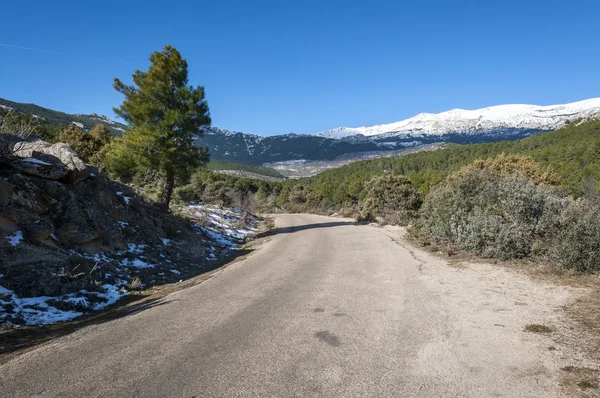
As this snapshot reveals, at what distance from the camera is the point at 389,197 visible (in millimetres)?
27500

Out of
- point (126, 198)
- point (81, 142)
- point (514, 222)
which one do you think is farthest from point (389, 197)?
point (81, 142)

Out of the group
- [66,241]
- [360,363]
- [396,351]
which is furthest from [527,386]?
[66,241]

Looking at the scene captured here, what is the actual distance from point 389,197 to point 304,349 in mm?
24233

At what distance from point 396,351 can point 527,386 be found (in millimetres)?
1348

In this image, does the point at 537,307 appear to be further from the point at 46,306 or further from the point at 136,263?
the point at 136,263

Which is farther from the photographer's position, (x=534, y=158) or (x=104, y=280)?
(x=534, y=158)

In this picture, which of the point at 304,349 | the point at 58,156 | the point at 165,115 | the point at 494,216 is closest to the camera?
the point at 304,349

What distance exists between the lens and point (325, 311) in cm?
588

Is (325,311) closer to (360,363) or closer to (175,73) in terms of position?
(360,363)

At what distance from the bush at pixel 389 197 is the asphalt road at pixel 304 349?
1916cm

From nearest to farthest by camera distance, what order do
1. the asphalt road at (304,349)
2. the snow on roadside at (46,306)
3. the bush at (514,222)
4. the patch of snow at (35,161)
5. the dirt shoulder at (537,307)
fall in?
the asphalt road at (304,349) < the dirt shoulder at (537,307) < the snow on roadside at (46,306) < the bush at (514,222) < the patch of snow at (35,161)

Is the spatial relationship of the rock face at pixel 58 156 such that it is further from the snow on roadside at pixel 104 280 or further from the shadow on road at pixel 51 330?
the shadow on road at pixel 51 330

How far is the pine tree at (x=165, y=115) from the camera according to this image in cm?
1652

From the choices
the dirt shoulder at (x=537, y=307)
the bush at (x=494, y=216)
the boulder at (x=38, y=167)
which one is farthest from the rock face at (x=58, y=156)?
the bush at (x=494, y=216)
